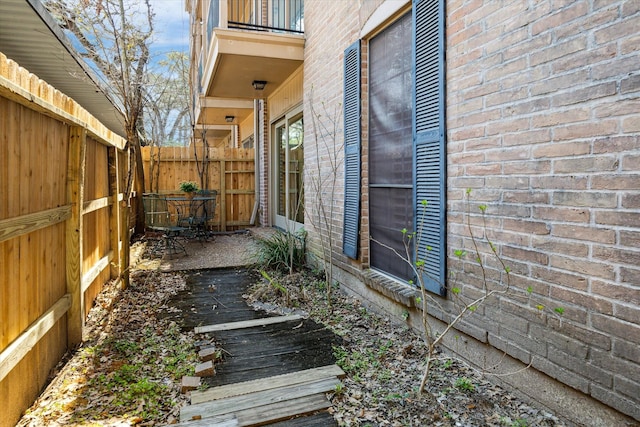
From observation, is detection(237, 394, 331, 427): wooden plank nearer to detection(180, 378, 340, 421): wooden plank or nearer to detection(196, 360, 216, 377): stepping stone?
detection(180, 378, 340, 421): wooden plank

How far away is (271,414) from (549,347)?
1476mm

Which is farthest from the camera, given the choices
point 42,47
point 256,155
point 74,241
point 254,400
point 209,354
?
point 256,155

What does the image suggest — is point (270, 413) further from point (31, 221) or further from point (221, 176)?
point (221, 176)

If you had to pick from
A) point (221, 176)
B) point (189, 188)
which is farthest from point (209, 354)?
point (221, 176)

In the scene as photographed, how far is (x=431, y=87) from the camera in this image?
288cm

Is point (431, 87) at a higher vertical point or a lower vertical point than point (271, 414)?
higher

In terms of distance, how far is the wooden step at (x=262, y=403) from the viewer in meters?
2.16

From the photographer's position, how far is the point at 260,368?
271 centimetres

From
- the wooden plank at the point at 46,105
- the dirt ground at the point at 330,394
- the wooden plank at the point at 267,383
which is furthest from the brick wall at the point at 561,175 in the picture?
the wooden plank at the point at 46,105

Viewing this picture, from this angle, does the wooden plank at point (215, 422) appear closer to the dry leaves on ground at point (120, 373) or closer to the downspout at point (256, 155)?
the dry leaves on ground at point (120, 373)

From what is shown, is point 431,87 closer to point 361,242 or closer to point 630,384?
point 361,242

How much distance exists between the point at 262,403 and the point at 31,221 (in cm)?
164

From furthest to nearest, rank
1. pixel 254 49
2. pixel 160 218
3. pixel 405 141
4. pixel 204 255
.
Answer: pixel 160 218, pixel 204 255, pixel 254 49, pixel 405 141

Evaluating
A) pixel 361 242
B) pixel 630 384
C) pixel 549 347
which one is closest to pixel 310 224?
pixel 361 242
